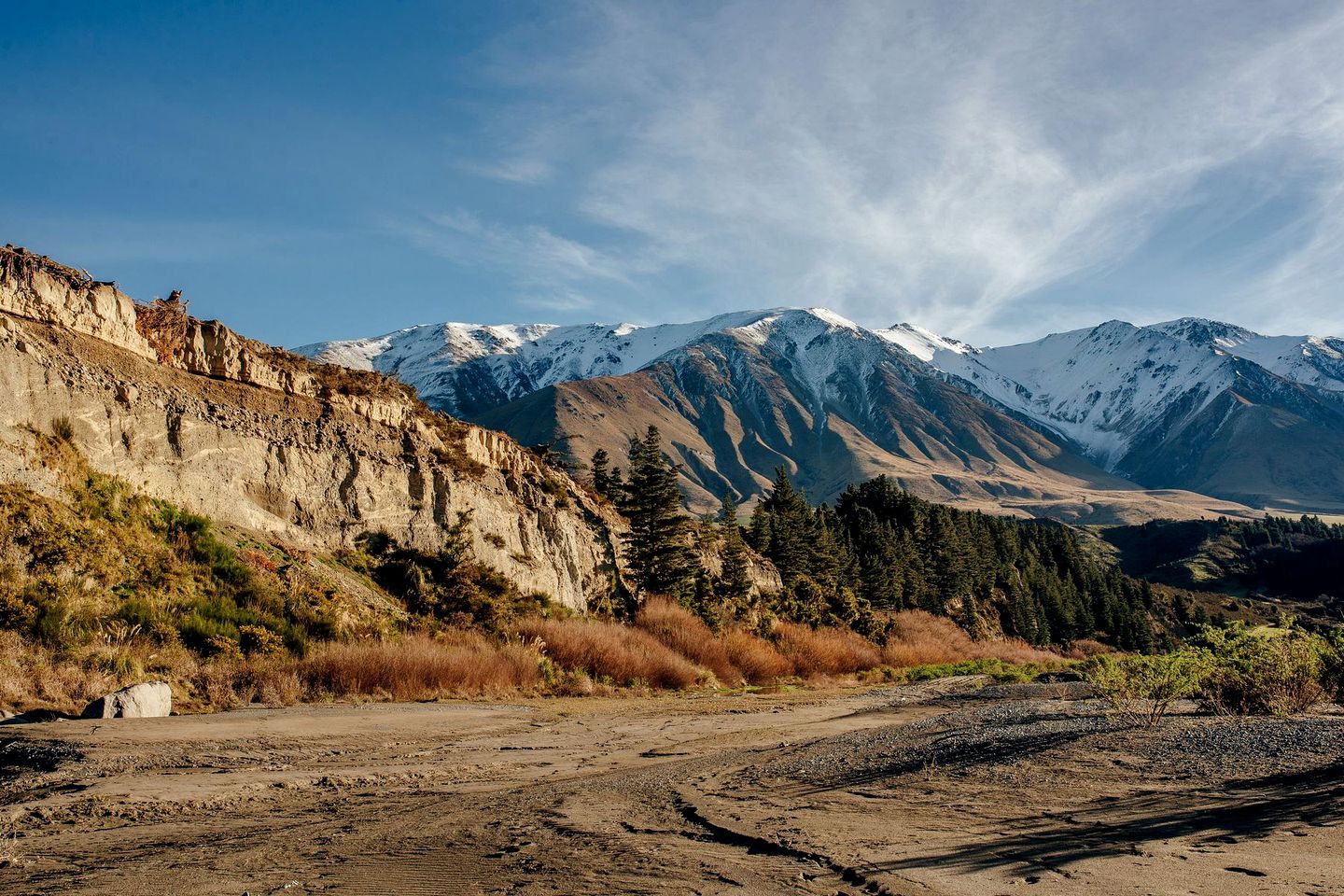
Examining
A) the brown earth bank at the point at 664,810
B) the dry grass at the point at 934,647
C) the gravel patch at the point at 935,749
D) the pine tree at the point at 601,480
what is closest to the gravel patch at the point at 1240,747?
the brown earth bank at the point at 664,810

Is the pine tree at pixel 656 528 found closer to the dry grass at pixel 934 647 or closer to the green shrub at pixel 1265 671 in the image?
the dry grass at pixel 934 647

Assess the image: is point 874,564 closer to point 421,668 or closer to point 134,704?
point 421,668

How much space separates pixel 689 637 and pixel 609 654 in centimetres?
662

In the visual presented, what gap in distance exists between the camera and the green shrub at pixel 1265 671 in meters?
13.5

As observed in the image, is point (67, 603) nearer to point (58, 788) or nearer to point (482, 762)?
point (58, 788)

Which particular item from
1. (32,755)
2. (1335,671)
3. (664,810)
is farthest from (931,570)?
(32,755)

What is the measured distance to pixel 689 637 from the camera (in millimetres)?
31344

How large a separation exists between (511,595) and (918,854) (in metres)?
23.4

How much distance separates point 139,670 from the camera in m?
13.8

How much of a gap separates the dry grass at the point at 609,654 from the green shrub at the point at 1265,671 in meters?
16.8

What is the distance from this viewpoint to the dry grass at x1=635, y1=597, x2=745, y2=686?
3033 cm

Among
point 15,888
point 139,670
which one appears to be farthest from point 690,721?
point 15,888

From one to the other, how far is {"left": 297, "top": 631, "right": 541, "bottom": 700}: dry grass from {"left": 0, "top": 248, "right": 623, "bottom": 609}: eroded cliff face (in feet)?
19.8

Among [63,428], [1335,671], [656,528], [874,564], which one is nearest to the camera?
[1335,671]
